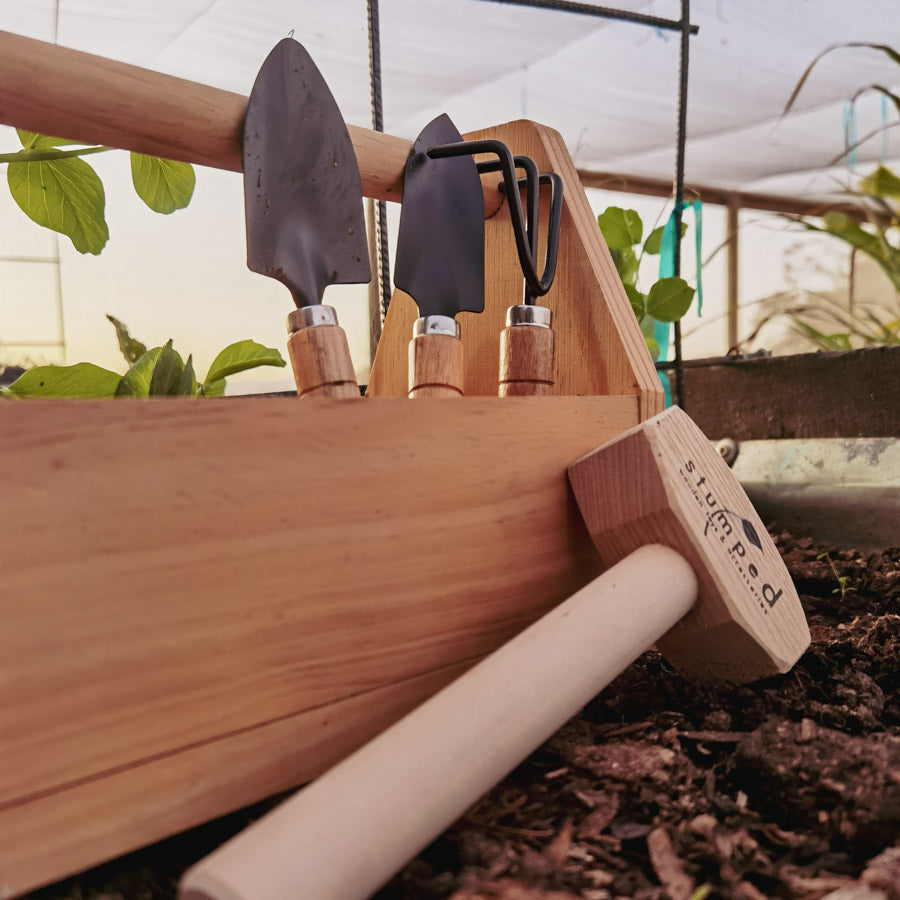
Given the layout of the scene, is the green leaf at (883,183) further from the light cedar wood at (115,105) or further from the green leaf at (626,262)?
the light cedar wood at (115,105)

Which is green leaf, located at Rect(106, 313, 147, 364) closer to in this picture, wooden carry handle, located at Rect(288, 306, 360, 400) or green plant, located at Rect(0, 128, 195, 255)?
green plant, located at Rect(0, 128, 195, 255)

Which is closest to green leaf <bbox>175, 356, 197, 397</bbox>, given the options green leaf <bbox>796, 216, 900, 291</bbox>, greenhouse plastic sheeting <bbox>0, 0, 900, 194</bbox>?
green leaf <bbox>796, 216, 900, 291</bbox>

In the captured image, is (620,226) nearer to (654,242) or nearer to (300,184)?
(654,242)

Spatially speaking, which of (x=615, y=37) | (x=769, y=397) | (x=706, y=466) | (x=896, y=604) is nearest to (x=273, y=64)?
(x=706, y=466)

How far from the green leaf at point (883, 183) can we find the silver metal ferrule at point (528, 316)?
1.00 meters

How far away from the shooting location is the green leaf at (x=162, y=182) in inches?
24.2

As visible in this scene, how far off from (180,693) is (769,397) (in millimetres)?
808

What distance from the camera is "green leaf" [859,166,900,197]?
4.06 ft

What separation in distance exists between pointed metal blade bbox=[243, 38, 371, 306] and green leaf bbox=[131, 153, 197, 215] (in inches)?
Answer: 7.5

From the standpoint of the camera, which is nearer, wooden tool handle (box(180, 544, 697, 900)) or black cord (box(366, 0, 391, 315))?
wooden tool handle (box(180, 544, 697, 900))

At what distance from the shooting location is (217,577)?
312mm

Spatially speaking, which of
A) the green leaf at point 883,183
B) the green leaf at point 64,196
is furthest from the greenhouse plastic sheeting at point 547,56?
the green leaf at point 64,196

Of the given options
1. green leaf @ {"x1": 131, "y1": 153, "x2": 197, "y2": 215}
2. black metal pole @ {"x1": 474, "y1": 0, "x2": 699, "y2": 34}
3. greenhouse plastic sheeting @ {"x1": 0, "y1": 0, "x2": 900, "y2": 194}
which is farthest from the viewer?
greenhouse plastic sheeting @ {"x1": 0, "y1": 0, "x2": 900, "y2": 194}

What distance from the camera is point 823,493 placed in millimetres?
854
